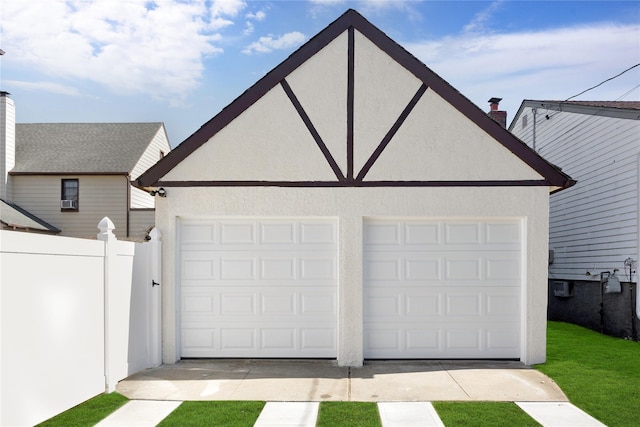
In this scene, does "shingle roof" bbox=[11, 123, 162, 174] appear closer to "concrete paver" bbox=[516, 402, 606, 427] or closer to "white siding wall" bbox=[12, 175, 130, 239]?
"white siding wall" bbox=[12, 175, 130, 239]

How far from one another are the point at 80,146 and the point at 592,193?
19.9 meters

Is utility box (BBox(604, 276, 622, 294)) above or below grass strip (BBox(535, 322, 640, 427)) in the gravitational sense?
above

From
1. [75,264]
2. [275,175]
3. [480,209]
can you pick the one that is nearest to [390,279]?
[480,209]

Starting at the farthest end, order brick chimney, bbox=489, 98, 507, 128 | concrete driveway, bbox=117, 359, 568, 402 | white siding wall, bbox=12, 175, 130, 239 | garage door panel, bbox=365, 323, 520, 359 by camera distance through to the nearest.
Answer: white siding wall, bbox=12, 175, 130, 239, brick chimney, bbox=489, 98, 507, 128, garage door panel, bbox=365, 323, 520, 359, concrete driveway, bbox=117, 359, 568, 402

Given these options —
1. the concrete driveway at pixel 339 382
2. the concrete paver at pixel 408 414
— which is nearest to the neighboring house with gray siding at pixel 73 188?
the concrete driveway at pixel 339 382

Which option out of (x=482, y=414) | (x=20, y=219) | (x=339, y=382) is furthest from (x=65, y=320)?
(x=20, y=219)

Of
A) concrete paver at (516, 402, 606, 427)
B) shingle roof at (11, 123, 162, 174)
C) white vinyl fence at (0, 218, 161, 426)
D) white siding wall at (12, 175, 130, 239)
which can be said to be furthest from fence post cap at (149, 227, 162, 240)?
shingle roof at (11, 123, 162, 174)

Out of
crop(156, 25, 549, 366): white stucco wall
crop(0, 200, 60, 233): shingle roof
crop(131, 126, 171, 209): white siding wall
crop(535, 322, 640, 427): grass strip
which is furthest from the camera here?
crop(131, 126, 171, 209): white siding wall

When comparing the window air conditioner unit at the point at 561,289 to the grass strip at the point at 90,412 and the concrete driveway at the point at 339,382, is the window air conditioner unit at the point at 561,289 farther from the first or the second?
the grass strip at the point at 90,412

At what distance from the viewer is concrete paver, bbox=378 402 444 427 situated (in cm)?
581

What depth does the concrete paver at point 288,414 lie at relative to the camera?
19.1 feet

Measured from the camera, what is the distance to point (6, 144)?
69.8ft

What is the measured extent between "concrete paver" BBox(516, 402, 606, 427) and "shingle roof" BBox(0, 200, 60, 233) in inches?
734

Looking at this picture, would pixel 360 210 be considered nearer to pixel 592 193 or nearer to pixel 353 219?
pixel 353 219
